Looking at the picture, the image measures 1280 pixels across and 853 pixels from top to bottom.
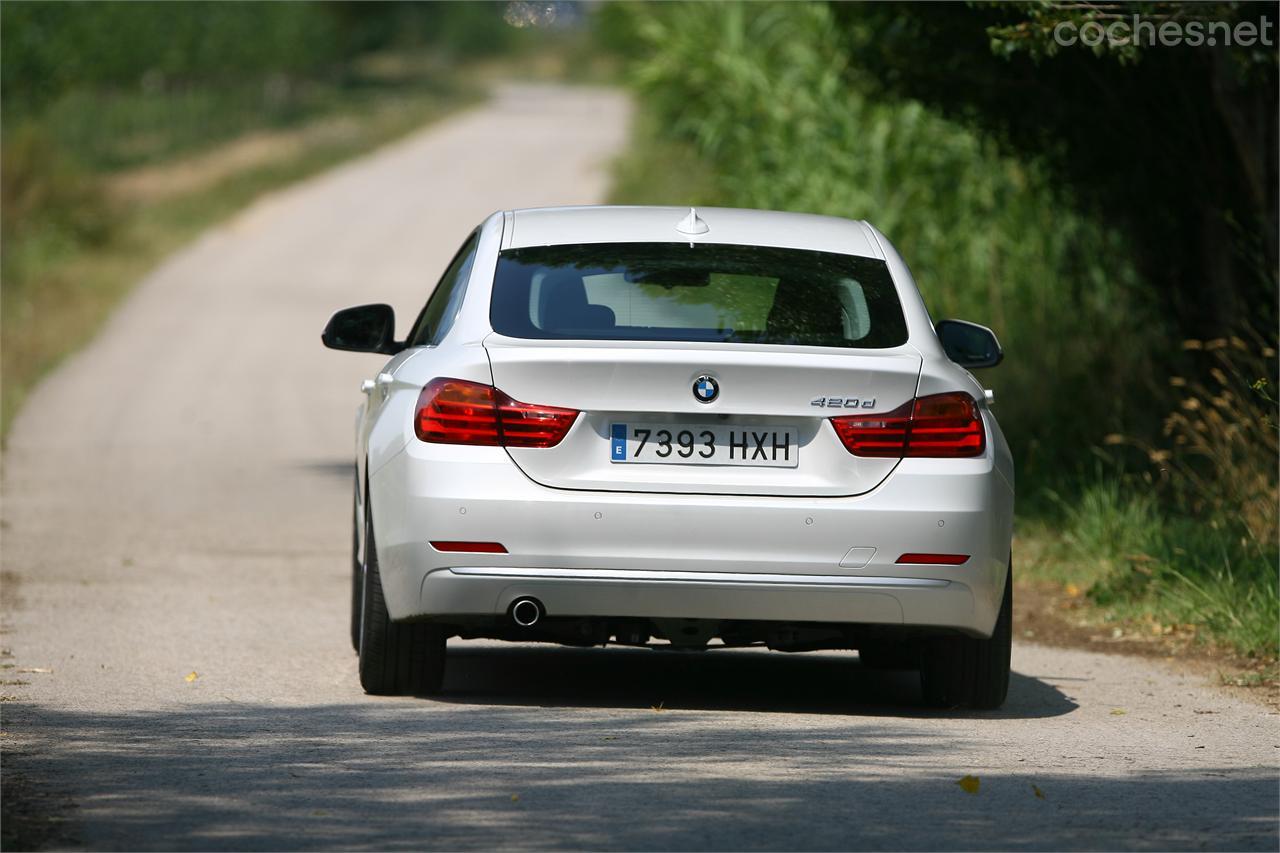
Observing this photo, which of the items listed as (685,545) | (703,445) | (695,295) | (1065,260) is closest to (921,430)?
(703,445)

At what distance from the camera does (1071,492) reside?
39.7 ft

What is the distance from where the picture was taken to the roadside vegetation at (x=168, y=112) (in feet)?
92.0

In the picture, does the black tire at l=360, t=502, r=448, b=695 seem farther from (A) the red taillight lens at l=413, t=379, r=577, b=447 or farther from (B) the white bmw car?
(A) the red taillight lens at l=413, t=379, r=577, b=447

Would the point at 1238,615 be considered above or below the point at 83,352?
above

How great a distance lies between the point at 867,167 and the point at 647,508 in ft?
36.9

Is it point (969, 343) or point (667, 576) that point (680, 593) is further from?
point (969, 343)

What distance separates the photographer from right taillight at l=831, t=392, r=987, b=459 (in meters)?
6.47

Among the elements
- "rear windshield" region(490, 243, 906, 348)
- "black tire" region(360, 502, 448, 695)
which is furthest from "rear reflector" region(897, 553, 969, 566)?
"black tire" region(360, 502, 448, 695)

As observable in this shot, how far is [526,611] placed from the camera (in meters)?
6.52

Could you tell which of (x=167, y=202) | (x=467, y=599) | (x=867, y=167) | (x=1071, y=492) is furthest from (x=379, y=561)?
(x=167, y=202)

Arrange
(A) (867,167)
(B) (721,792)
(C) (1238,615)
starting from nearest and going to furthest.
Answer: (B) (721,792), (C) (1238,615), (A) (867,167)

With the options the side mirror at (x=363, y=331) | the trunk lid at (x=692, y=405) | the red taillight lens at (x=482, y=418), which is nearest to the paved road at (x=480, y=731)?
the trunk lid at (x=692, y=405)

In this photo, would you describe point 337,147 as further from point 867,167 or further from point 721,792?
point 721,792

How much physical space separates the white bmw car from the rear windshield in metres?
0.02
